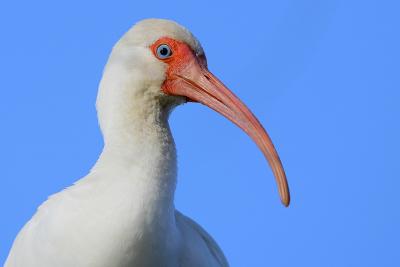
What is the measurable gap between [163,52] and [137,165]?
72 cm

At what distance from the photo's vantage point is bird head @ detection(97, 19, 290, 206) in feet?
15.9

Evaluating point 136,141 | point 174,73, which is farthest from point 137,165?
point 174,73

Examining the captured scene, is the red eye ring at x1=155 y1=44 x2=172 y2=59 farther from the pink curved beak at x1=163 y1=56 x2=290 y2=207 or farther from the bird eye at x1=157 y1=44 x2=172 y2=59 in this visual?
the pink curved beak at x1=163 y1=56 x2=290 y2=207

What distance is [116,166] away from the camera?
4.70 meters

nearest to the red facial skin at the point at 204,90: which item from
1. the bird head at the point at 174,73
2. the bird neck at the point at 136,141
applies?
the bird head at the point at 174,73

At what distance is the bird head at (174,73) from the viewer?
4.84 metres

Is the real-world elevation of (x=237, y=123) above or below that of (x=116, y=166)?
above

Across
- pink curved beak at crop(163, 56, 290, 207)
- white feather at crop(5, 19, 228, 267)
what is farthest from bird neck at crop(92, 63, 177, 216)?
pink curved beak at crop(163, 56, 290, 207)

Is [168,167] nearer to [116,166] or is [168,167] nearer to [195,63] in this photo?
[116,166]

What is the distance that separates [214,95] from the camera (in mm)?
5023

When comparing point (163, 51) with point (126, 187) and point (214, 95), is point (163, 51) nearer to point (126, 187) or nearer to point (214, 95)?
point (214, 95)

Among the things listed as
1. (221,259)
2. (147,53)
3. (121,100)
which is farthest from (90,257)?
(221,259)

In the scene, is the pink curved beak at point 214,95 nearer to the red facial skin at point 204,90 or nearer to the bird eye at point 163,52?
the red facial skin at point 204,90

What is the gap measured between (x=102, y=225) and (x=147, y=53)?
3.42 feet
